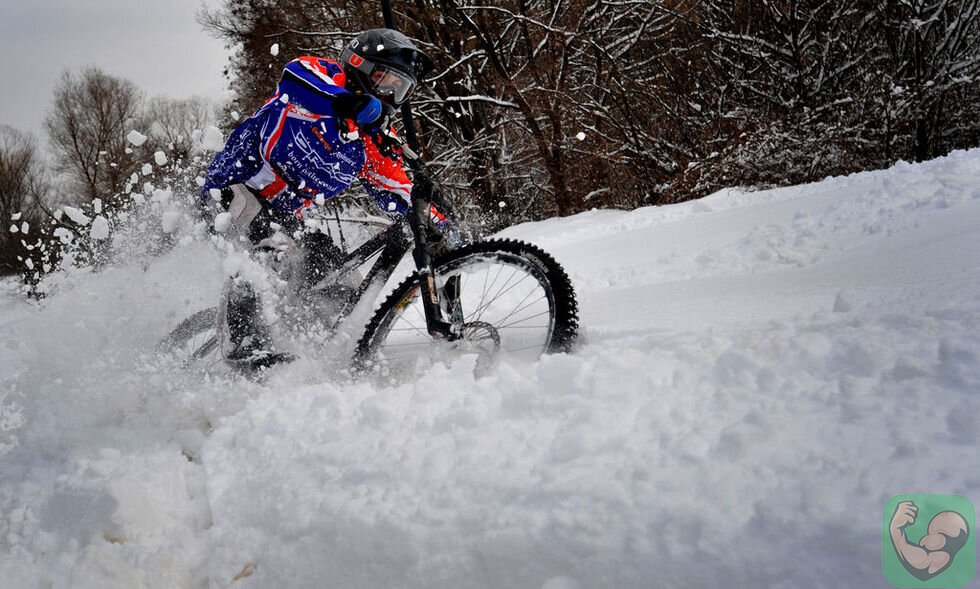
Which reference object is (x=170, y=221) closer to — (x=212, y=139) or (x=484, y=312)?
(x=212, y=139)

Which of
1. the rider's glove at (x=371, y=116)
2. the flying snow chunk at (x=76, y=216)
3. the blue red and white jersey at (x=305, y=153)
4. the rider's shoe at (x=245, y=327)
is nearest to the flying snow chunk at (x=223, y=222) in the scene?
the blue red and white jersey at (x=305, y=153)

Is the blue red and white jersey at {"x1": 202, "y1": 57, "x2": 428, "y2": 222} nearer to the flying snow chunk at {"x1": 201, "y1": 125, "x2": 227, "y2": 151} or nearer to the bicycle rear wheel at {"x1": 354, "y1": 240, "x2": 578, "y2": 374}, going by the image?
the flying snow chunk at {"x1": 201, "y1": 125, "x2": 227, "y2": 151}

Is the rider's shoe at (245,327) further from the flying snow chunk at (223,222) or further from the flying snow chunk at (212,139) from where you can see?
the flying snow chunk at (212,139)

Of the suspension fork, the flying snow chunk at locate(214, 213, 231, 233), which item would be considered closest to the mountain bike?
the suspension fork

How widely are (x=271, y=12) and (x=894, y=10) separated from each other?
12.1 m

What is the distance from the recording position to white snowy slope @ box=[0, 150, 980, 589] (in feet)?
3.84

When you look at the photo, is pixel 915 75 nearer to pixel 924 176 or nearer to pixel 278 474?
pixel 924 176

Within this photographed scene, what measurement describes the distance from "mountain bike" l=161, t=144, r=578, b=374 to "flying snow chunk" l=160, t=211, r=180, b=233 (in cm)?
77

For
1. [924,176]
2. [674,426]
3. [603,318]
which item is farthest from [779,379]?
[924,176]

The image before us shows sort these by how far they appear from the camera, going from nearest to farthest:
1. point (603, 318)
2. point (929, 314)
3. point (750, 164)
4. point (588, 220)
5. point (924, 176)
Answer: point (929, 314)
point (603, 318)
point (924, 176)
point (750, 164)
point (588, 220)

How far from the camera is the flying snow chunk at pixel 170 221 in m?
3.33

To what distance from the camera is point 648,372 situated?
6.10ft

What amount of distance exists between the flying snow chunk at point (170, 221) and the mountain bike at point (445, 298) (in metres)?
0.77

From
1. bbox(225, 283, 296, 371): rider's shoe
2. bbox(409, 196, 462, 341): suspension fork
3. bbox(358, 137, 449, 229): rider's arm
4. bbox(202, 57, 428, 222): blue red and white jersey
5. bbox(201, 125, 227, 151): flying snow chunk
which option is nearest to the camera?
bbox(409, 196, 462, 341): suspension fork
